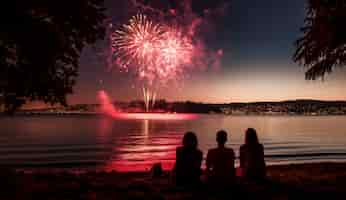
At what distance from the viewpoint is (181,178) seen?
9.79 m

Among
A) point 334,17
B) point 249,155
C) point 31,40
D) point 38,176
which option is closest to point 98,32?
point 31,40

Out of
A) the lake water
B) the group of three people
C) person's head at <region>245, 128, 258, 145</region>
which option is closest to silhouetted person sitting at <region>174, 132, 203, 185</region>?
the group of three people

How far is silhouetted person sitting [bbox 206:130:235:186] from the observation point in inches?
372

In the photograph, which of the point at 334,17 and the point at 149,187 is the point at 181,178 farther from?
the point at 334,17

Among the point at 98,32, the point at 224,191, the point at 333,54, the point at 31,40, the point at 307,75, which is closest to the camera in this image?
the point at 224,191

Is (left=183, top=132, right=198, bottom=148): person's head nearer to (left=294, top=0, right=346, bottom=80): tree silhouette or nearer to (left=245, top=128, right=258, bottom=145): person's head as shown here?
(left=245, top=128, right=258, bottom=145): person's head

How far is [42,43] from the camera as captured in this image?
437 inches

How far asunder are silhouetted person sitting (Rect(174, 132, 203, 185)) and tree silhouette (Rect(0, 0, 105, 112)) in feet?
16.1

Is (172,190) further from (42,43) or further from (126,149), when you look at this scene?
(126,149)

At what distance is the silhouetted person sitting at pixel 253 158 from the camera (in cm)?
1055

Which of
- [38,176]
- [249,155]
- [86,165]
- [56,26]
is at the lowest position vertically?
[86,165]

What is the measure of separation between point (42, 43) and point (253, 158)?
22.0ft

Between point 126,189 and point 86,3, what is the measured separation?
5526mm

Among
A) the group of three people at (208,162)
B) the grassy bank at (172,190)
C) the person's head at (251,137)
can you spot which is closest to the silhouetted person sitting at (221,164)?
the group of three people at (208,162)
